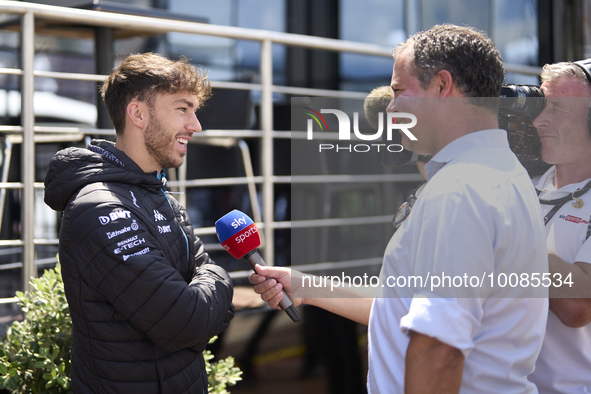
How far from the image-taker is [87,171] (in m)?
1.86

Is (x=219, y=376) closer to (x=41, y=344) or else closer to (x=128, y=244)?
(x=41, y=344)

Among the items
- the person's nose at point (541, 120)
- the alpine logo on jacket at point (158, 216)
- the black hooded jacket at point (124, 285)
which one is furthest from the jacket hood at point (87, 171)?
the person's nose at point (541, 120)

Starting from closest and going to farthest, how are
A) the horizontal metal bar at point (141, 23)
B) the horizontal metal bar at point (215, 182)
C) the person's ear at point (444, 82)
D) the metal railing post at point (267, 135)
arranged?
the person's ear at point (444, 82), the horizontal metal bar at point (141, 23), the horizontal metal bar at point (215, 182), the metal railing post at point (267, 135)

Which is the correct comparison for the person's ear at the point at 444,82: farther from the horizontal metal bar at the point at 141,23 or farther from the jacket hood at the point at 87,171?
the horizontal metal bar at the point at 141,23

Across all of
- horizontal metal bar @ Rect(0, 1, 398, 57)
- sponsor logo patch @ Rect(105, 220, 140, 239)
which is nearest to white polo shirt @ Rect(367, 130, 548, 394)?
sponsor logo patch @ Rect(105, 220, 140, 239)

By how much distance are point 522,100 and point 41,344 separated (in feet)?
6.52

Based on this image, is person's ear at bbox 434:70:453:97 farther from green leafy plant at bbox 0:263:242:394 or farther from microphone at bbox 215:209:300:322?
green leafy plant at bbox 0:263:242:394

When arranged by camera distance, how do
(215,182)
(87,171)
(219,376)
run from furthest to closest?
(215,182) < (219,376) < (87,171)

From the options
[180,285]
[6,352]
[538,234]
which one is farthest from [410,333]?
[6,352]

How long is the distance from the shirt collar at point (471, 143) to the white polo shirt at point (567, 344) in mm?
506

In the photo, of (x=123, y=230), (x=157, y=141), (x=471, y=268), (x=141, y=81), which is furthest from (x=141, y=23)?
(x=471, y=268)

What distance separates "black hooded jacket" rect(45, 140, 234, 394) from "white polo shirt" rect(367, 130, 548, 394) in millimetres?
668

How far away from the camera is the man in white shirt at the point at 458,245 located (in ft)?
3.93

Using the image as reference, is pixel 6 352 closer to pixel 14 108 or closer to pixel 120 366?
pixel 120 366
